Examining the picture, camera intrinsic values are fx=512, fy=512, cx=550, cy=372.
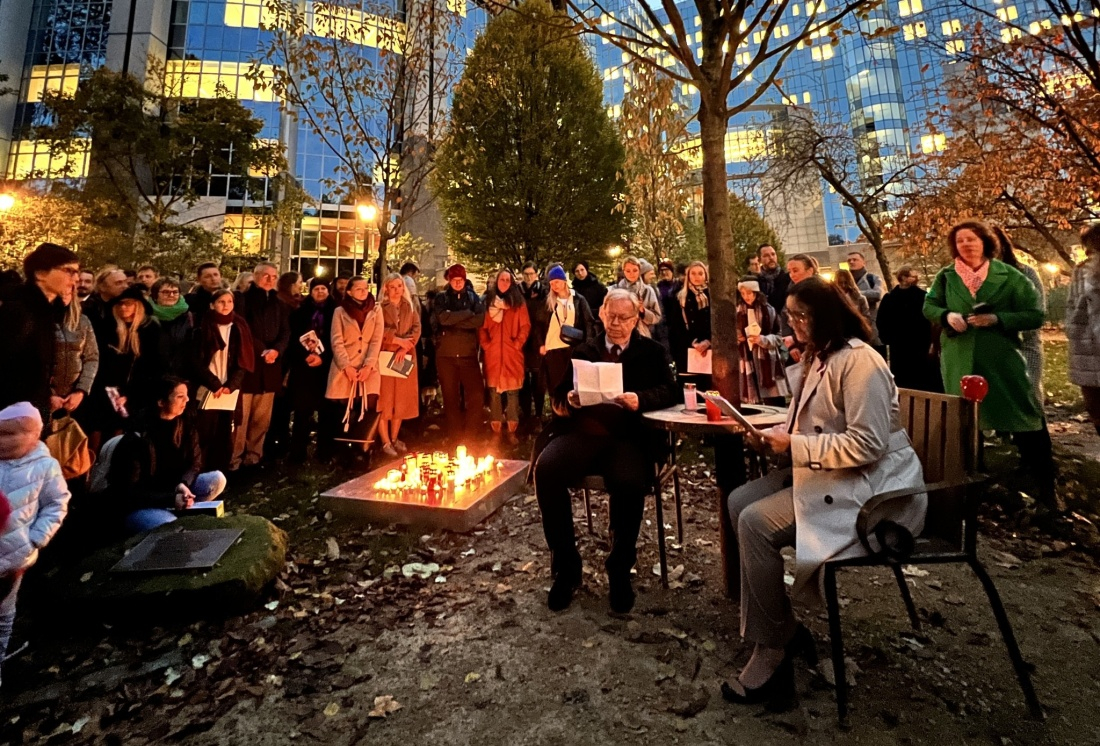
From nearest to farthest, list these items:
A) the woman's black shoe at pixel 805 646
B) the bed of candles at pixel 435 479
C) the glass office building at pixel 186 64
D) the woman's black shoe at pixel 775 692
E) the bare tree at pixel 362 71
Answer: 1. the woman's black shoe at pixel 775 692
2. the woman's black shoe at pixel 805 646
3. the bed of candles at pixel 435 479
4. the bare tree at pixel 362 71
5. the glass office building at pixel 186 64

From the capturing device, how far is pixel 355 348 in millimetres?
6699

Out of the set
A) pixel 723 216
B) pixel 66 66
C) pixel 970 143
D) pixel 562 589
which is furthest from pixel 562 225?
pixel 66 66

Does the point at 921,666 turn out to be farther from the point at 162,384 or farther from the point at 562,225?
the point at 562,225

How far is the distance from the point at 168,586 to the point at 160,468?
5.65ft

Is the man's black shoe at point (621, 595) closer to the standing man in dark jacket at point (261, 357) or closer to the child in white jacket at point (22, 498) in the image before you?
the child in white jacket at point (22, 498)

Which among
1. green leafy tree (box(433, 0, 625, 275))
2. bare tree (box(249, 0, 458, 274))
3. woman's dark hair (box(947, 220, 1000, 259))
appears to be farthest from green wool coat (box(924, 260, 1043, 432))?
green leafy tree (box(433, 0, 625, 275))

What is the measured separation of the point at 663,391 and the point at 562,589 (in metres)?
1.54

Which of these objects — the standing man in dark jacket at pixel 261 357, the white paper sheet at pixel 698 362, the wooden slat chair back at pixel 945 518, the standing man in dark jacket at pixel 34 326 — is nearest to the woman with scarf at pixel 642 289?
the white paper sheet at pixel 698 362

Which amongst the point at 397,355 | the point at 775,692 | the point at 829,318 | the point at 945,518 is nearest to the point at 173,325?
the point at 397,355

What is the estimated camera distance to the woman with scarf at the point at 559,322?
282 inches

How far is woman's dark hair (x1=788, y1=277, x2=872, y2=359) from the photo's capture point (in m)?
2.50

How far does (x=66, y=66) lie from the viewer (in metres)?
34.6

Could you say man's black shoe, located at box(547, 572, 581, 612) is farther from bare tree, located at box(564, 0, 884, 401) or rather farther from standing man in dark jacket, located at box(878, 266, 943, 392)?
standing man in dark jacket, located at box(878, 266, 943, 392)

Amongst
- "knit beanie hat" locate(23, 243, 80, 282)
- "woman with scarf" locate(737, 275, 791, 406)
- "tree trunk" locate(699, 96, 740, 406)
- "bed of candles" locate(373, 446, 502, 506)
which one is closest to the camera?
"tree trunk" locate(699, 96, 740, 406)
